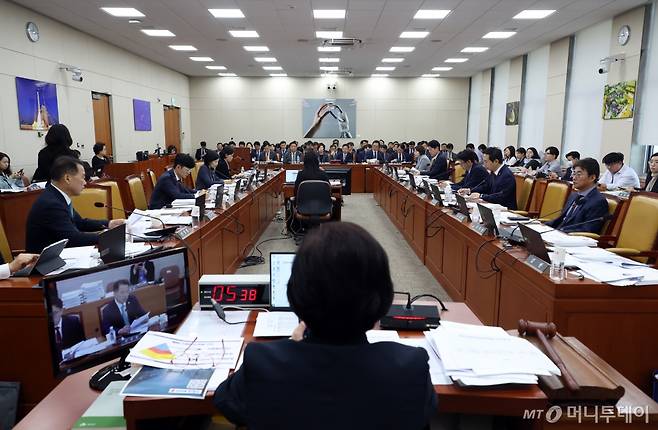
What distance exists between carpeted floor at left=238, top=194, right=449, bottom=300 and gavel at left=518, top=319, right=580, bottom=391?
79cm

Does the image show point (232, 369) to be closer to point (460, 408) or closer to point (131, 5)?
point (460, 408)

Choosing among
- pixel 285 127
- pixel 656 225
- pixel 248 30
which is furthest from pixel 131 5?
pixel 285 127

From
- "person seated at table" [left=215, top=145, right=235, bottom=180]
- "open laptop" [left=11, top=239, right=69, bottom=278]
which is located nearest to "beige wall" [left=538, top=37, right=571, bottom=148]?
"person seated at table" [left=215, top=145, right=235, bottom=180]

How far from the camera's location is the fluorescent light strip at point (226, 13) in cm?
704

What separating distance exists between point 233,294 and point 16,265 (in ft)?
3.67

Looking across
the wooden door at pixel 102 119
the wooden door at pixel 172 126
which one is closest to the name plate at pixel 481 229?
the wooden door at pixel 102 119

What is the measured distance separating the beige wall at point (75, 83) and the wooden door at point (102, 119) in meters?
0.11

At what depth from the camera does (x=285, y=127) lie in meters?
15.3

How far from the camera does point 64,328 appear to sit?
1.27 m

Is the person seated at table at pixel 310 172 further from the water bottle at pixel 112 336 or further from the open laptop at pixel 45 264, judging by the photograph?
the water bottle at pixel 112 336

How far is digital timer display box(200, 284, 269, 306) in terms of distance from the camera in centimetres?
177

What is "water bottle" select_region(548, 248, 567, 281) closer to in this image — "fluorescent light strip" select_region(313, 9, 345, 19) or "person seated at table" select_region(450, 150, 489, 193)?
"person seated at table" select_region(450, 150, 489, 193)

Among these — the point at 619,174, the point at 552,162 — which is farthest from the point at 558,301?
the point at 552,162

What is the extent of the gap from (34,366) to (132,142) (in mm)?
9366
